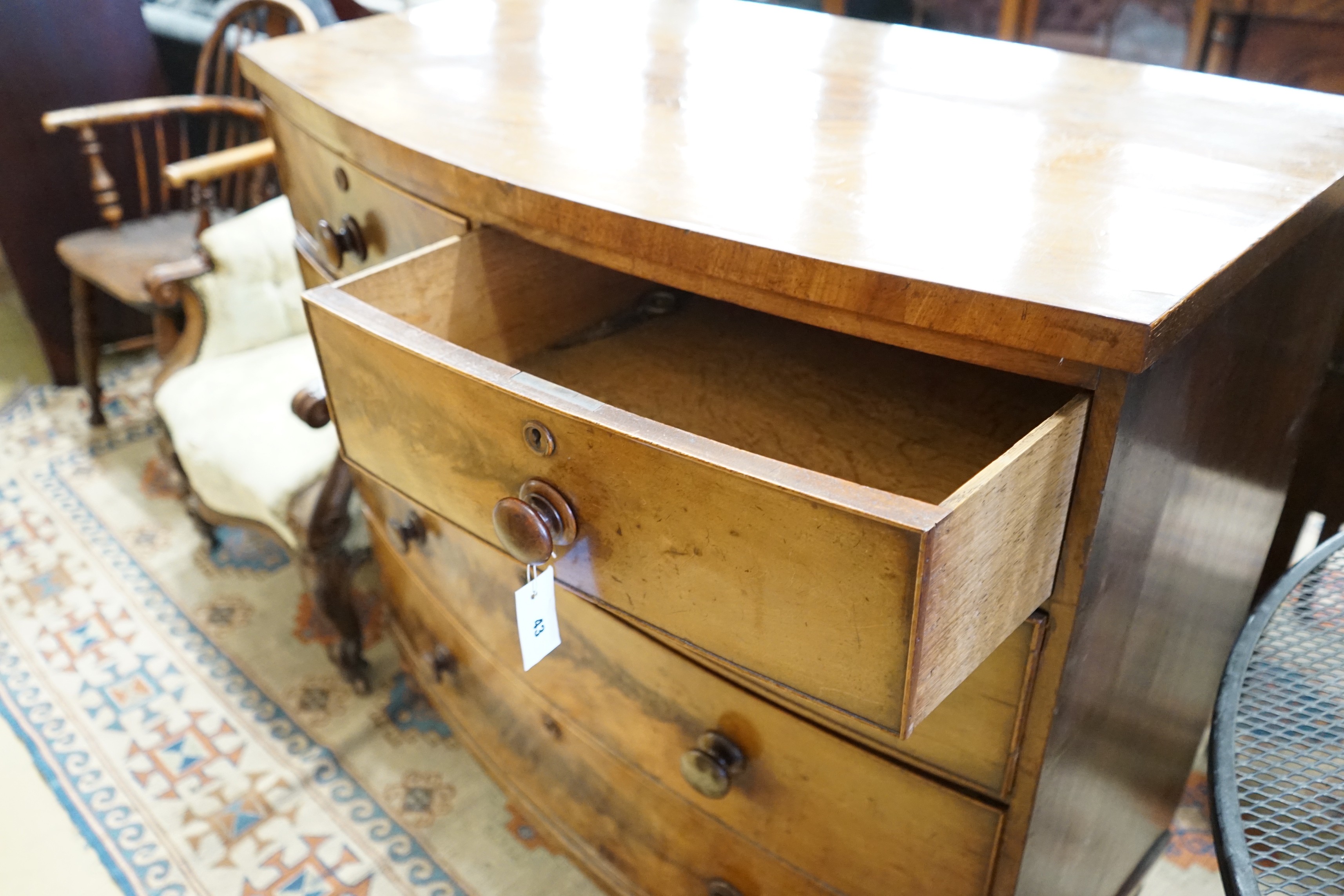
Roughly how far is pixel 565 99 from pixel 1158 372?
52 centimetres

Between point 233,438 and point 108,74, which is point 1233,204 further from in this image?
point 108,74

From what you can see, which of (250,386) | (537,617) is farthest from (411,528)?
(250,386)

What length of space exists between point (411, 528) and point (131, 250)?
1235mm

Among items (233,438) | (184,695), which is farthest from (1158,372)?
(184,695)

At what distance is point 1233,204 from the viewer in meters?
0.56

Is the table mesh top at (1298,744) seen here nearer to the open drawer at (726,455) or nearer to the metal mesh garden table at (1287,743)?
the metal mesh garden table at (1287,743)

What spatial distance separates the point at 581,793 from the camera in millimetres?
929

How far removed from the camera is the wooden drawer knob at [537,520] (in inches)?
21.9

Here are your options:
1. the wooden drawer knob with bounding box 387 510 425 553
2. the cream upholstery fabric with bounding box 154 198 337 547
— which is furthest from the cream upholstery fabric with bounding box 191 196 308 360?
the wooden drawer knob with bounding box 387 510 425 553

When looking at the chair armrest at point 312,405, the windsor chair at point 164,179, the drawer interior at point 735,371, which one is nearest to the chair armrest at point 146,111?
the windsor chair at point 164,179

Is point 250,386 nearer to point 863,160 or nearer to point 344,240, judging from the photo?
point 344,240

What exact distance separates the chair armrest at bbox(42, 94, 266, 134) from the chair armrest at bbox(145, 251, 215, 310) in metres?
0.46

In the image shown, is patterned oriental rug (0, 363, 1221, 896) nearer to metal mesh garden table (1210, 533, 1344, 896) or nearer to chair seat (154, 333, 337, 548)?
chair seat (154, 333, 337, 548)

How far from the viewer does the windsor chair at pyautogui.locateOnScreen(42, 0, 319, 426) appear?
1669 mm
